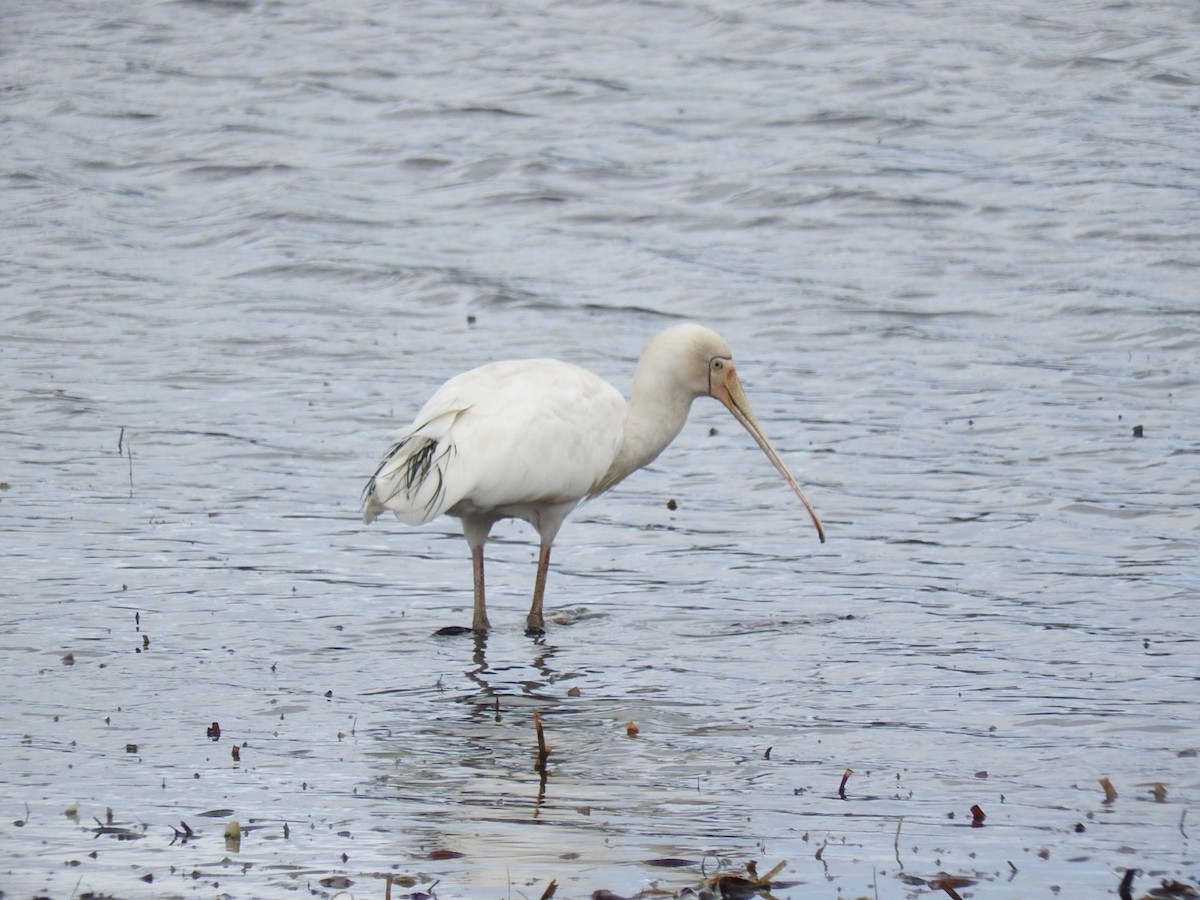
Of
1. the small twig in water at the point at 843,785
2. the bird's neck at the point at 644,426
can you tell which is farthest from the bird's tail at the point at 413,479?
the small twig in water at the point at 843,785

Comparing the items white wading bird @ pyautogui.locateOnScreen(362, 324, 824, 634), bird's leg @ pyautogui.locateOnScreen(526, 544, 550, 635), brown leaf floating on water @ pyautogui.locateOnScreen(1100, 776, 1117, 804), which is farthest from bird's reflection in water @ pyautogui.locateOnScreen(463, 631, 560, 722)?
brown leaf floating on water @ pyautogui.locateOnScreen(1100, 776, 1117, 804)

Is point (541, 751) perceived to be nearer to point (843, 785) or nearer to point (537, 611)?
point (843, 785)

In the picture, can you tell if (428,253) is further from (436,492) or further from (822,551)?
(436,492)

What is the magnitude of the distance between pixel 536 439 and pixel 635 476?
3042 millimetres

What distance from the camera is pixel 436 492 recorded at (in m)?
8.30

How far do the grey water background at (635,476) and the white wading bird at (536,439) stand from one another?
52cm

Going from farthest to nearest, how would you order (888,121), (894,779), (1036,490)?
(888,121) < (1036,490) < (894,779)

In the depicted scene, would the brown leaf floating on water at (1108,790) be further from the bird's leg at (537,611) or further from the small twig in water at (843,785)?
the bird's leg at (537,611)

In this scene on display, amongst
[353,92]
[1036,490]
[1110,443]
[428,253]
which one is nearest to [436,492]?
[1036,490]

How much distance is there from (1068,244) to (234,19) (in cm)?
1480

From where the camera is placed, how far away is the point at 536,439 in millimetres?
8594

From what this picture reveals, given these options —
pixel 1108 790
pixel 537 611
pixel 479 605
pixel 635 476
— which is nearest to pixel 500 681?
pixel 479 605

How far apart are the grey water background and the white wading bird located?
518mm

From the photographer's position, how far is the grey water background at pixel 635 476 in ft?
20.0
